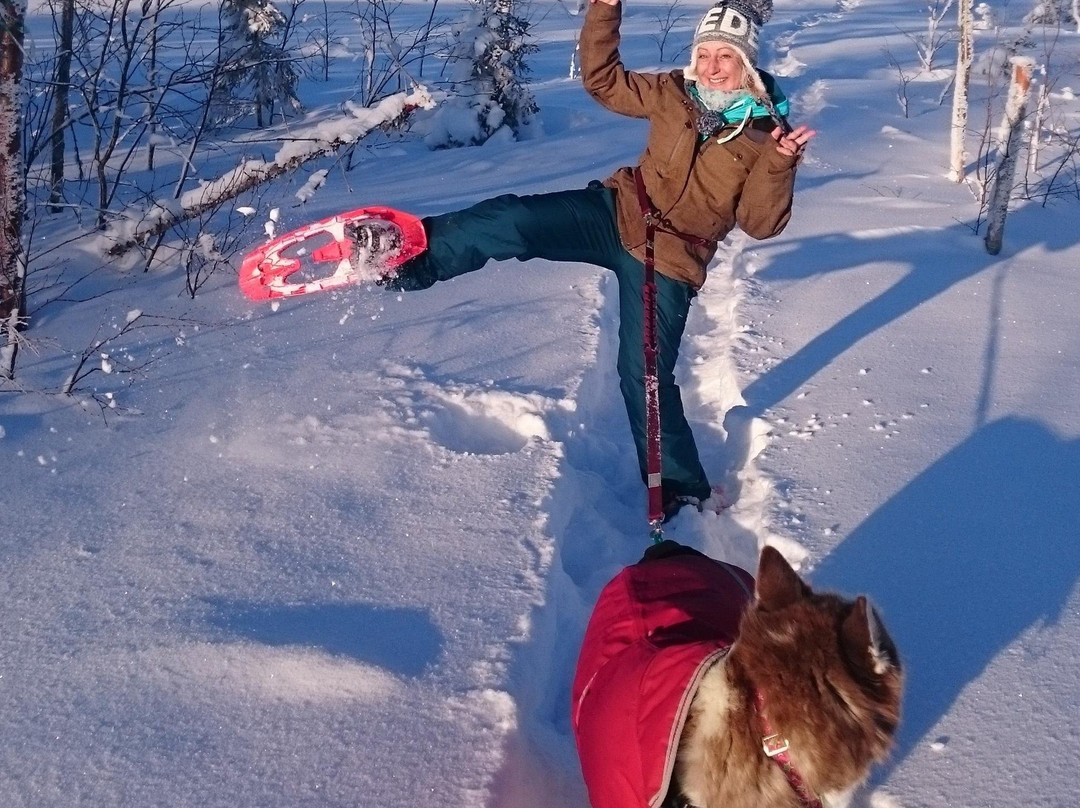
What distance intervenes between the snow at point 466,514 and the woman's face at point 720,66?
1.58 m

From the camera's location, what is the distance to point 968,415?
3.96m

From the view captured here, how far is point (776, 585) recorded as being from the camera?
5.52 feet

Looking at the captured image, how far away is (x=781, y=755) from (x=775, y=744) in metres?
0.04

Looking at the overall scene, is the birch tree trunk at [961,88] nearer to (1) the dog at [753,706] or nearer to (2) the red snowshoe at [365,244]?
(2) the red snowshoe at [365,244]

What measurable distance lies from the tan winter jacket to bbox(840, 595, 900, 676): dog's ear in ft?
6.04

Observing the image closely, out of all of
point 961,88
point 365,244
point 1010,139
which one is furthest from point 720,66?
point 961,88

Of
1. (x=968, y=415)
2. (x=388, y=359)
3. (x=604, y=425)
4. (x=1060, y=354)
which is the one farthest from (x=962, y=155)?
(x=388, y=359)

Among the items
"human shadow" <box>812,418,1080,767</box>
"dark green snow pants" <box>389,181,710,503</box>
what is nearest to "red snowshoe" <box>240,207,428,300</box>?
"dark green snow pants" <box>389,181,710,503</box>

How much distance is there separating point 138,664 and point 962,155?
9.05m

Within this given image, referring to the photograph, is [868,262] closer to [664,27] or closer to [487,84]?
[487,84]

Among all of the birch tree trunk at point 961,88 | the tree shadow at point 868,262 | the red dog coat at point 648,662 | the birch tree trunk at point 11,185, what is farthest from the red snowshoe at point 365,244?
the birch tree trunk at point 961,88

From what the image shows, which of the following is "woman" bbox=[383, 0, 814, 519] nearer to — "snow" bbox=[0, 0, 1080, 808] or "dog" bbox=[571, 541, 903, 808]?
"snow" bbox=[0, 0, 1080, 808]

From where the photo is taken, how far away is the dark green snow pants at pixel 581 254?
10.7 feet

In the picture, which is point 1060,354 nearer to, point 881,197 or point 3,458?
point 881,197
